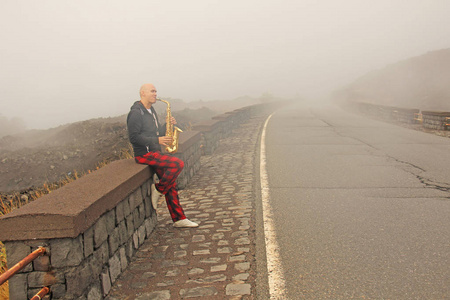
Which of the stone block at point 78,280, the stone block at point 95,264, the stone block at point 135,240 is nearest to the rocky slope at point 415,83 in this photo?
the stone block at point 135,240

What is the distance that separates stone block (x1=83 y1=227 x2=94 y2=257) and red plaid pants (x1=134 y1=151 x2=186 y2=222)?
1842mm

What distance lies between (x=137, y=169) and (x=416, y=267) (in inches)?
138

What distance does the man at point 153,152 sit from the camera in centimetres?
500

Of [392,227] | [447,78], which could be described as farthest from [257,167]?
[447,78]

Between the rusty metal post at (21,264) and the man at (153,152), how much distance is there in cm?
235

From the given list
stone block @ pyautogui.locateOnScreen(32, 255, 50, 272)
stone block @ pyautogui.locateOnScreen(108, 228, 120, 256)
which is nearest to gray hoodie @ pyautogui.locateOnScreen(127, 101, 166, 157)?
stone block @ pyautogui.locateOnScreen(108, 228, 120, 256)

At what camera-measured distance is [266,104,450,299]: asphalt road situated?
3.49 metres

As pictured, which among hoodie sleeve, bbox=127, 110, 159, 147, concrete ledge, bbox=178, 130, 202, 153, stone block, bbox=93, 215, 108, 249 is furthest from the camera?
concrete ledge, bbox=178, 130, 202, 153

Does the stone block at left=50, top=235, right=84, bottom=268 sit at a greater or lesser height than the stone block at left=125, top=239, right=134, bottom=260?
greater

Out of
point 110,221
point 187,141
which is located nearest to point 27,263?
point 110,221

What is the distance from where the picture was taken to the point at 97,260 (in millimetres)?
3406

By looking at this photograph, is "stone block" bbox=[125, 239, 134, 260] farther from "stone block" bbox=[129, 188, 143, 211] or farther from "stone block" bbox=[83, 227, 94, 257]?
"stone block" bbox=[83, 227, 94, 257]

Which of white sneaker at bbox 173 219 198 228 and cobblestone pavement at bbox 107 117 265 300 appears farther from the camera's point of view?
white sneaker at bbox 173 219 198 228

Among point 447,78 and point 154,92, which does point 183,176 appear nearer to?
point 154,92
